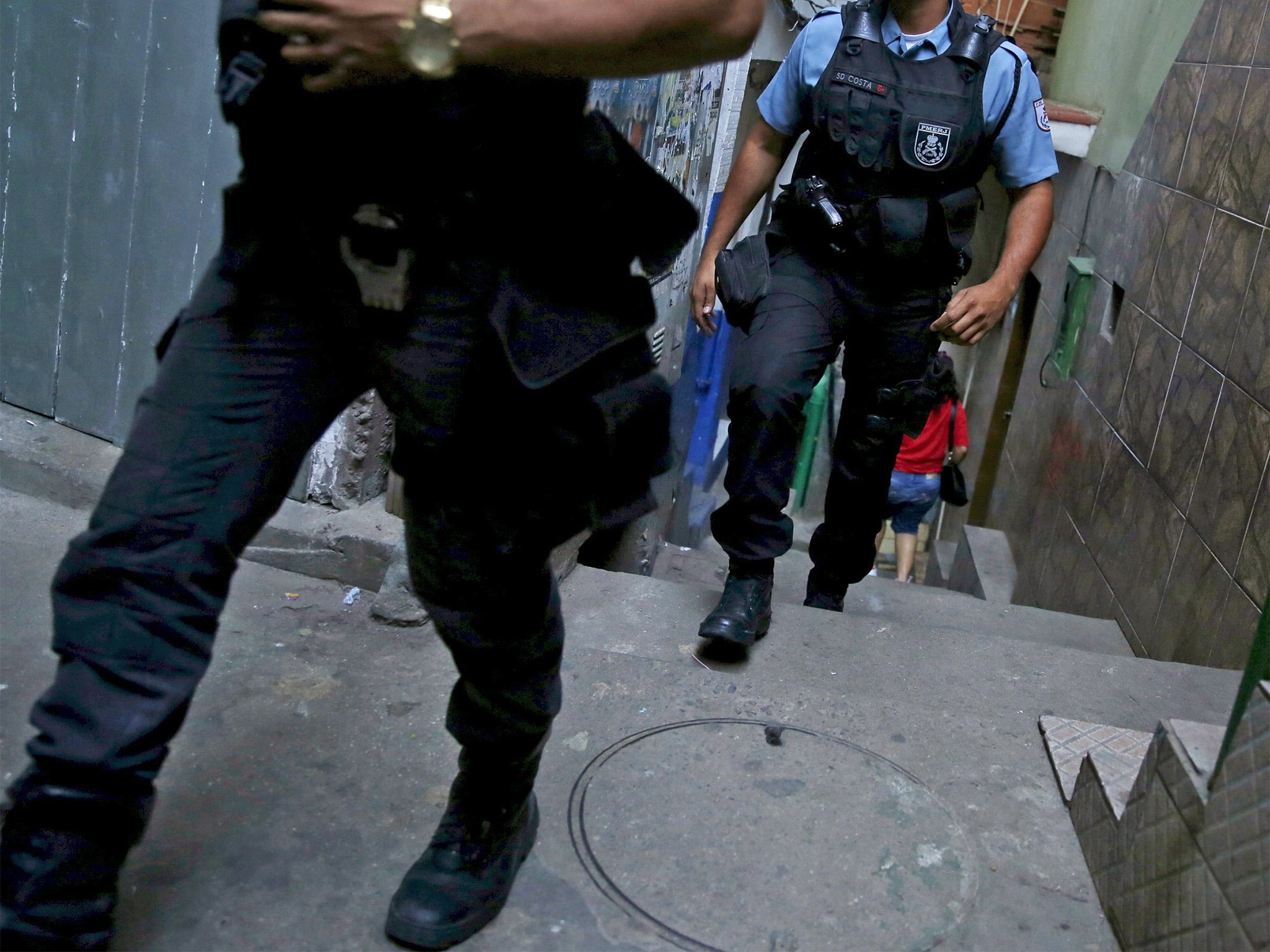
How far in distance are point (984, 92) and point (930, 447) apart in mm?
3824

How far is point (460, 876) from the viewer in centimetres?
166

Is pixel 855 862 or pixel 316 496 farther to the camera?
pixel 316 496

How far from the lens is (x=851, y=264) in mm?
3037

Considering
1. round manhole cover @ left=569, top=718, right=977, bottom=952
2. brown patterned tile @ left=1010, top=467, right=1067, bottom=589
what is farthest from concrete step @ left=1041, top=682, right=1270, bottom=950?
brown patterned tile @ left=1010, top=467, right=1067, bottom=589

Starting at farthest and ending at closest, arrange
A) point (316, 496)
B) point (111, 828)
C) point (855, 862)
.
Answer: point (316, 496) < point (855, 862) < point (111, 828)

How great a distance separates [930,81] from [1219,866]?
207 cm

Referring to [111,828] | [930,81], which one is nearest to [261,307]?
[111,828]

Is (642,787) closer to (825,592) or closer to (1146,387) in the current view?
(825,592)

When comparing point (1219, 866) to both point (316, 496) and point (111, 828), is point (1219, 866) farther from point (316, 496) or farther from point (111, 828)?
point (316, 496)

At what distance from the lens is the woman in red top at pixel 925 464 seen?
6.64 meters

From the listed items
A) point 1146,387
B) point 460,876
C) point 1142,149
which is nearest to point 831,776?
point 460,876

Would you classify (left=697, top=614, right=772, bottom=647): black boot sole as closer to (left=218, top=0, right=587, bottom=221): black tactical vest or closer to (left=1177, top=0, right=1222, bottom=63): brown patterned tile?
(left=218, top=0, right=587, bottom=221): black tactical vest

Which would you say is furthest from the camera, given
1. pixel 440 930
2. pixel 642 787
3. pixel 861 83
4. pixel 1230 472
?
pixel 1230 472

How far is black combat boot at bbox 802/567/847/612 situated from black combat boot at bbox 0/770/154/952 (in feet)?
7.80
